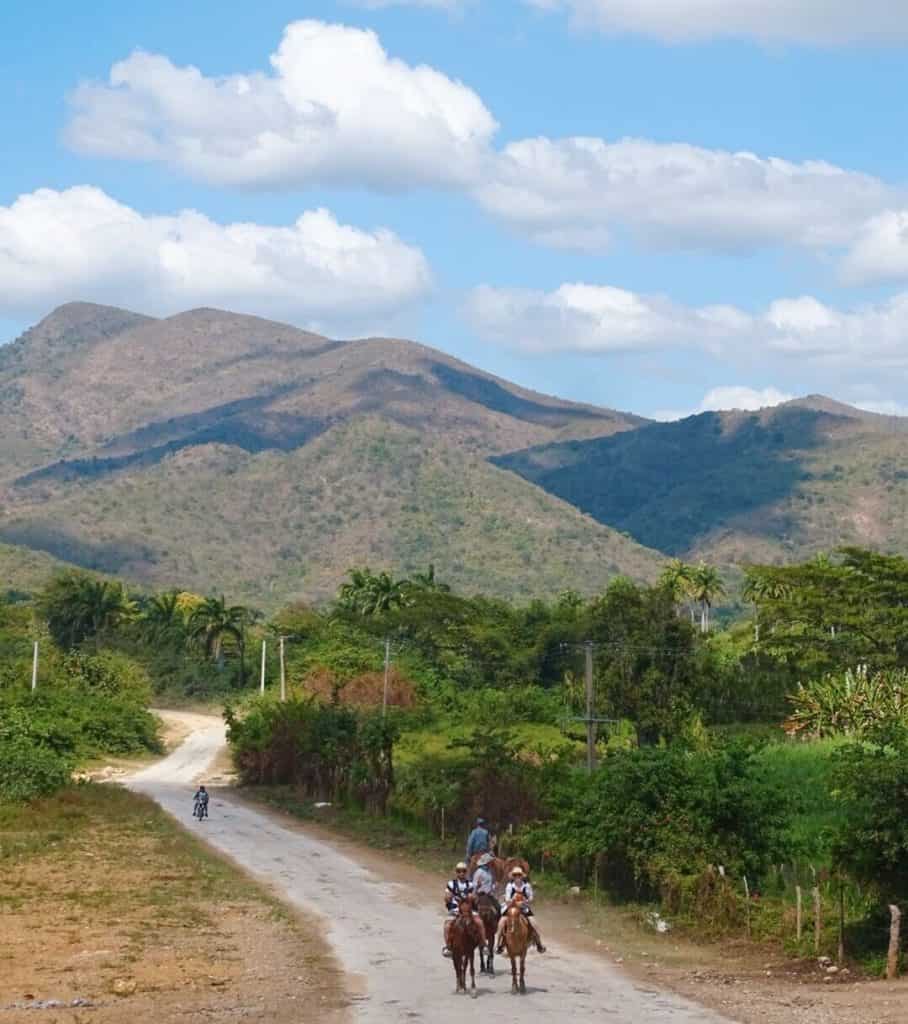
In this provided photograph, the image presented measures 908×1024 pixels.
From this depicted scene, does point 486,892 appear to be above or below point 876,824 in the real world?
below

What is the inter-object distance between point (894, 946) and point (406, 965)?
7474 mm

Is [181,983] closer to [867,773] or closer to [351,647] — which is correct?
[867,773]

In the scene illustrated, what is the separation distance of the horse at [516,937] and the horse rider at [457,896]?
41 cm

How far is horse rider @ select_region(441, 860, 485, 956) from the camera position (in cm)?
2225

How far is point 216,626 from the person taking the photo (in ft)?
439

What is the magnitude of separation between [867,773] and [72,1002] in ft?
40.2

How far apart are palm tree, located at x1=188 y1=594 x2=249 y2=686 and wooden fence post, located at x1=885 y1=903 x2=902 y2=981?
366ft

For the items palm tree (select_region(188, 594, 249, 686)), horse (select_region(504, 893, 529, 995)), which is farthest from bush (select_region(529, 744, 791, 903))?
palm tree (select_region(188, 594, 249, 686))

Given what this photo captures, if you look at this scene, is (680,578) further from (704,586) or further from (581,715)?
(581,715)

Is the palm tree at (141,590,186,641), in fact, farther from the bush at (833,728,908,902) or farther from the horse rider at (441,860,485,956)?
the horse rider at (441,860,485,956)

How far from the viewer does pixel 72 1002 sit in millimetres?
21422

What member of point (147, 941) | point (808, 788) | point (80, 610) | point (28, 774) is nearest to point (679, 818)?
point (147, 941)

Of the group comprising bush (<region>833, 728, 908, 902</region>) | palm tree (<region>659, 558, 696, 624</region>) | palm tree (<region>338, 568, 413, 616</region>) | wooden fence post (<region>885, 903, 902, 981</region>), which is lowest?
wooden fence post (<region>885, 903, 902, 981</region>)

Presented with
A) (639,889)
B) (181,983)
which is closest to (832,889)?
(639,889)
